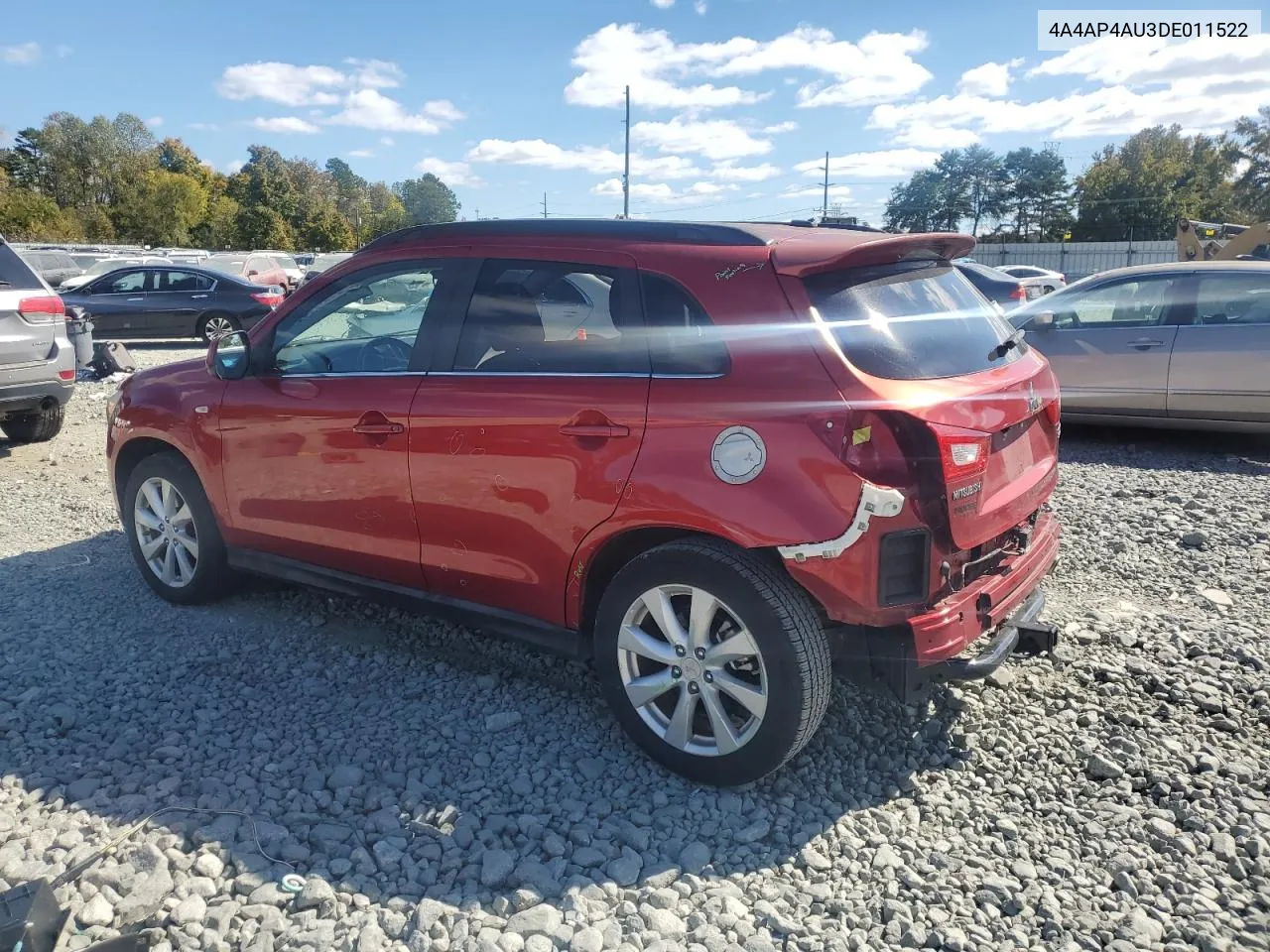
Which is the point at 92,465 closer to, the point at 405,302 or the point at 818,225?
the point at 405,302

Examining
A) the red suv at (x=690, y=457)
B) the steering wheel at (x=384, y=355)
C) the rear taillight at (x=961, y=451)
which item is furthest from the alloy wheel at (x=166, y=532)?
the rear taillight at (x=961, y=451)

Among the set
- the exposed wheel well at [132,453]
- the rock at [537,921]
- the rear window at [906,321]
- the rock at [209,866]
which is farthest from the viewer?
the exposed wheel well at [132,453]

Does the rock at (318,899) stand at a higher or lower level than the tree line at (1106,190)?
lower

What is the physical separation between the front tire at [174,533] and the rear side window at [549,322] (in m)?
1.86

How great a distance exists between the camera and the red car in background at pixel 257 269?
2270cm

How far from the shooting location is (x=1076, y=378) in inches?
327

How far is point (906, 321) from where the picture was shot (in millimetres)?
3236

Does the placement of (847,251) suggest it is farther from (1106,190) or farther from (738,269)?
(1106,190)

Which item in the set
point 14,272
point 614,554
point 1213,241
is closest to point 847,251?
point 614,554

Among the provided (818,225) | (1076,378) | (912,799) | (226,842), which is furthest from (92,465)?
(1076,378)

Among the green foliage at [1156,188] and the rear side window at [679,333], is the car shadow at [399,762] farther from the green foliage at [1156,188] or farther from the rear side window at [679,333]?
the green foliage at [1156,188]

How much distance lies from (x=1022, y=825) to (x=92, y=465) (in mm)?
7751

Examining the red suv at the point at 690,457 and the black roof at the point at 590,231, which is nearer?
the red suv at the point at 690,457

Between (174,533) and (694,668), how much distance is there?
2995 millimetres
